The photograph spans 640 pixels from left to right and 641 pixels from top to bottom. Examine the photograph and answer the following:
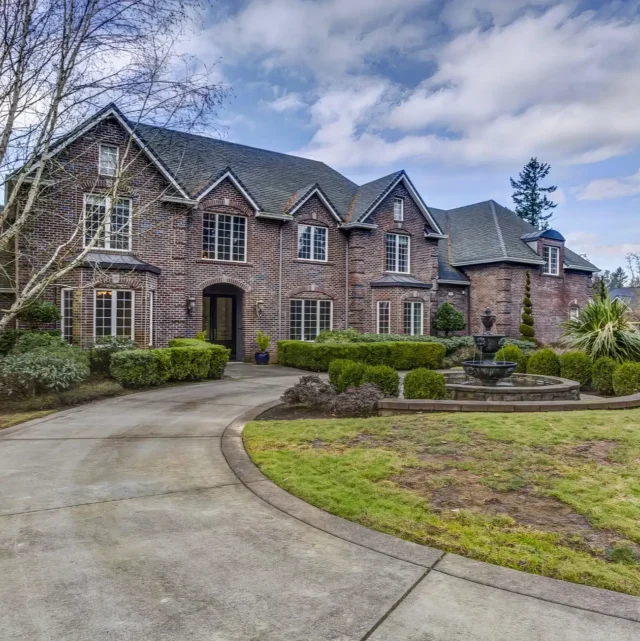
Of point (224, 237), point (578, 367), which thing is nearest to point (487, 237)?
point (224, 237)

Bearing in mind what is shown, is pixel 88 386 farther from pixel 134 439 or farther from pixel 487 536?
pixel 487 536

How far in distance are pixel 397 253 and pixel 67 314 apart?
1443 cm

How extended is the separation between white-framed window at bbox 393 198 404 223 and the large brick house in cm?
6

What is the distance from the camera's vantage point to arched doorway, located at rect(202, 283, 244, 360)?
19.1 meters

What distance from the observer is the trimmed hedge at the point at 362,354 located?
16406mm

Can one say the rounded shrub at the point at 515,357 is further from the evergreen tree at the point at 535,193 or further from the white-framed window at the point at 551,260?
the evergreen tree at the point at 535,193

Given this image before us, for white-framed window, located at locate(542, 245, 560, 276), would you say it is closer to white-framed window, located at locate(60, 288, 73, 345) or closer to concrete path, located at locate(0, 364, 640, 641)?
white-framed window, located at locate(60, 288, 73, 345)

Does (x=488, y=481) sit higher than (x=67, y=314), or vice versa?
(x=67, y=314)

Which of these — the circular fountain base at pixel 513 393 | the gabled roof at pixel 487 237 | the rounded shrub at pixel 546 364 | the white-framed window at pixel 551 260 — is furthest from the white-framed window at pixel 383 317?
the circular fountain base at pixel 513 393

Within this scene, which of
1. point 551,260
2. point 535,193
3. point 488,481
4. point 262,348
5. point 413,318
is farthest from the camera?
point 535,193

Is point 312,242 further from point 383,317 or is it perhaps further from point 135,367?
point 135,367

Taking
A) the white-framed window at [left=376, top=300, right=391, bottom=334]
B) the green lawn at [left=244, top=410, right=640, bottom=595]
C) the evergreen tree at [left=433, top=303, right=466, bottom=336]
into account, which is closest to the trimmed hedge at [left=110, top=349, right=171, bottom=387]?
the green lawn at [left=244, top=410, right=640, bottom=595]

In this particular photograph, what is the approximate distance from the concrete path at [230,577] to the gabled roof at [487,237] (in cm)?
2230

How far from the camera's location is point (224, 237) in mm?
18641
